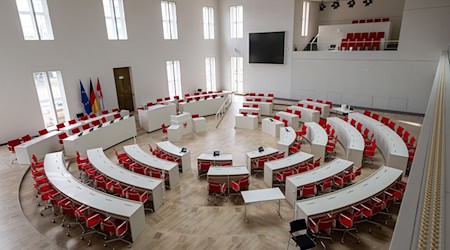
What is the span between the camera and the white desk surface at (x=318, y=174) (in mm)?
7852

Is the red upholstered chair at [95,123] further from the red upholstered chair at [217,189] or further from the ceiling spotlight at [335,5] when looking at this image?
the ceiling spotlight at [335,5]

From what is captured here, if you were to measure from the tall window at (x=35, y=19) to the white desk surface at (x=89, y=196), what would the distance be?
7.73 m

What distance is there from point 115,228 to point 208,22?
1963 centimetres

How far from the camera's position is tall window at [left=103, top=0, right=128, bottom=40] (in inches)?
627

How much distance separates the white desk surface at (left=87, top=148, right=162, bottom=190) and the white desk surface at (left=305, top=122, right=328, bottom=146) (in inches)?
256

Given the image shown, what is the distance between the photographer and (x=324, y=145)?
10.8 m

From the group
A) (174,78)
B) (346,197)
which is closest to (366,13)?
(174,78)

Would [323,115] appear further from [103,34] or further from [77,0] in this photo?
[77,0]

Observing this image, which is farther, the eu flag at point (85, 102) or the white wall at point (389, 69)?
the white wall at point (389, 69)

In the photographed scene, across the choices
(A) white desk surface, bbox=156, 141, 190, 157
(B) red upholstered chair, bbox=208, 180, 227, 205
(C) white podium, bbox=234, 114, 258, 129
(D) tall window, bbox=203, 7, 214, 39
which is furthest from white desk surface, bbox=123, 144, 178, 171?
(D) tall window, bbox=203, 7, 214, 39

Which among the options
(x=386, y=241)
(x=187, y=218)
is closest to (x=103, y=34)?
(x=187, y=218)

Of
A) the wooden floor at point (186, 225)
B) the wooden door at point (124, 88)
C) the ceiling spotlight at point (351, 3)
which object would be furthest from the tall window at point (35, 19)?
the ceiling spotlight at point (351, 3)

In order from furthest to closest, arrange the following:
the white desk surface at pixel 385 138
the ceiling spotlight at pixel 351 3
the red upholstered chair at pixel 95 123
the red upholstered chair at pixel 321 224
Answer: the ceiling spotlight at pixel 351 3 < the red upholstered chair at pixel 95 123 < the white desk surface at pixel 385 138 < the red upholstered chair at pixel 321 224

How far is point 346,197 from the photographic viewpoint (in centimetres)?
682
